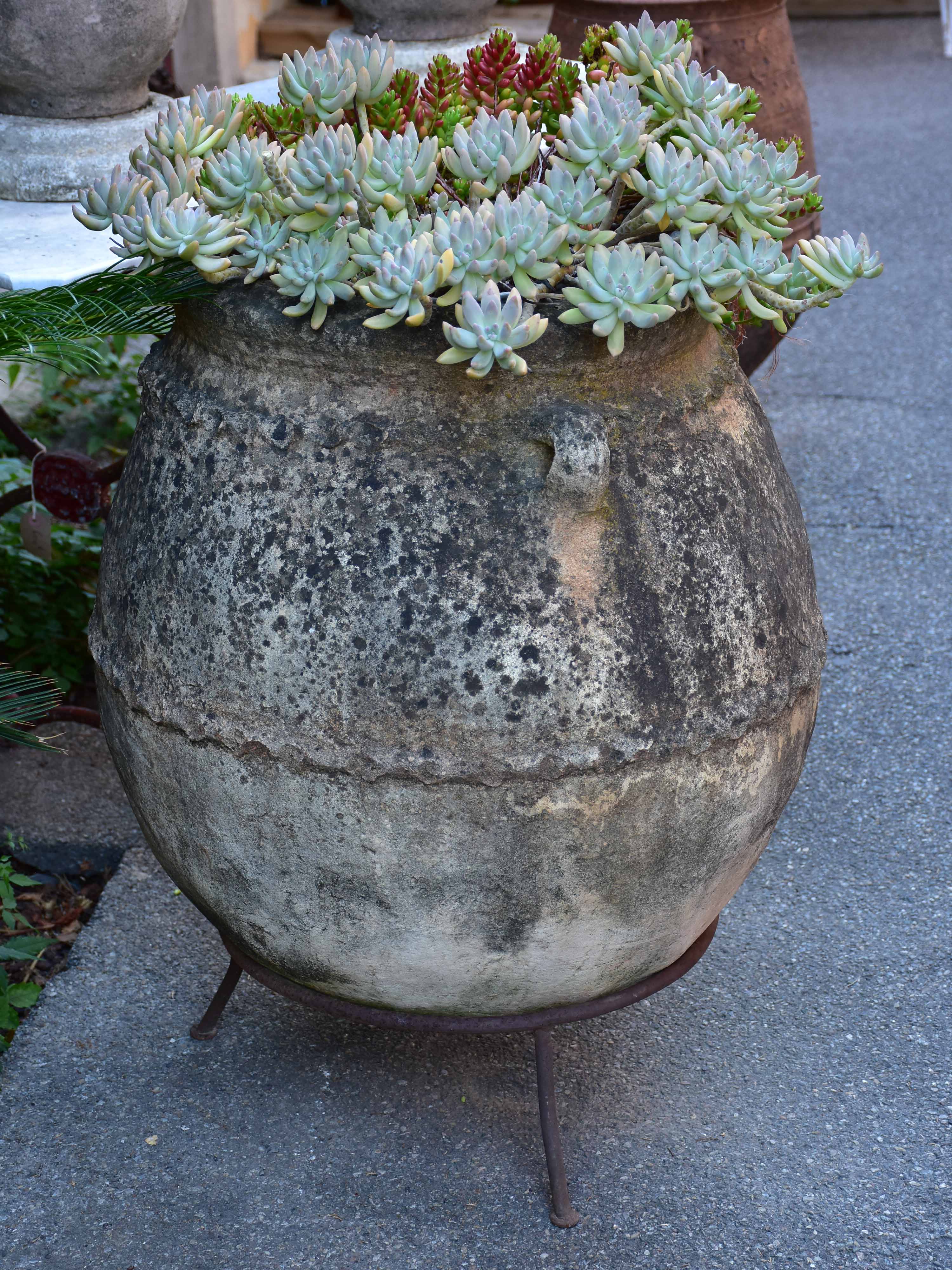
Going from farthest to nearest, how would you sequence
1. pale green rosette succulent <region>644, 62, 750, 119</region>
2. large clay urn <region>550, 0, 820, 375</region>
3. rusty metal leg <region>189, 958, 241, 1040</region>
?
large clay urn <region>550, 0, 820, 375</region> < rusty metal leg <region>189, 958, 241, 1040</region> < pale green rosette succulent <region>644, 62, 750, 119</region>

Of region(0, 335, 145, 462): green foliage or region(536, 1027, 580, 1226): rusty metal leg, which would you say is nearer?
region(536, 1027, 580, 1226): rusty metal leg

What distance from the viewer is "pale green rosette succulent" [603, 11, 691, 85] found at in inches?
61.0

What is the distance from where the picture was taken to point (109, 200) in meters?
1.46

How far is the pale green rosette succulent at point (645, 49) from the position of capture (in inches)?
61.0

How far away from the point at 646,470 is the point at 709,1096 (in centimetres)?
93

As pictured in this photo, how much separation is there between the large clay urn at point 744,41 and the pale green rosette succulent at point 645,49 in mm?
1660

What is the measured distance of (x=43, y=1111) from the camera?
183 centimetres

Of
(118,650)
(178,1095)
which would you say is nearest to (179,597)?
(118,650)

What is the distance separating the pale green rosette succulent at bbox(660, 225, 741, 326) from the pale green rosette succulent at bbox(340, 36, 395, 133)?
14.1 inches

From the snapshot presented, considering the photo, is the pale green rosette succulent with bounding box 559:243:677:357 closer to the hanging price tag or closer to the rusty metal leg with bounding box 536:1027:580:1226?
the rusty metal leg with bounding box 536:1027:580:1226

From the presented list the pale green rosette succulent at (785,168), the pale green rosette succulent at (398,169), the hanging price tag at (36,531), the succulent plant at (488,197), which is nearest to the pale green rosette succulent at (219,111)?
the succulent plant at (488,197)

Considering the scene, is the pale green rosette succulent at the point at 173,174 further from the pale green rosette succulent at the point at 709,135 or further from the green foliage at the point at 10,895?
the green foliage at the point at 10,895

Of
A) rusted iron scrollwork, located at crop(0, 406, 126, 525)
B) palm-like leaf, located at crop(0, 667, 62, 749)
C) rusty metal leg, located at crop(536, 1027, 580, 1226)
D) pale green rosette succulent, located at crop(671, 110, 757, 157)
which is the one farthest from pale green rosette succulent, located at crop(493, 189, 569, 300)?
rusted iron scrollwork, located at crop(0, 406, 126, 525)

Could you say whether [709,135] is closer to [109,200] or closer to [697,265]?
[697,265]
